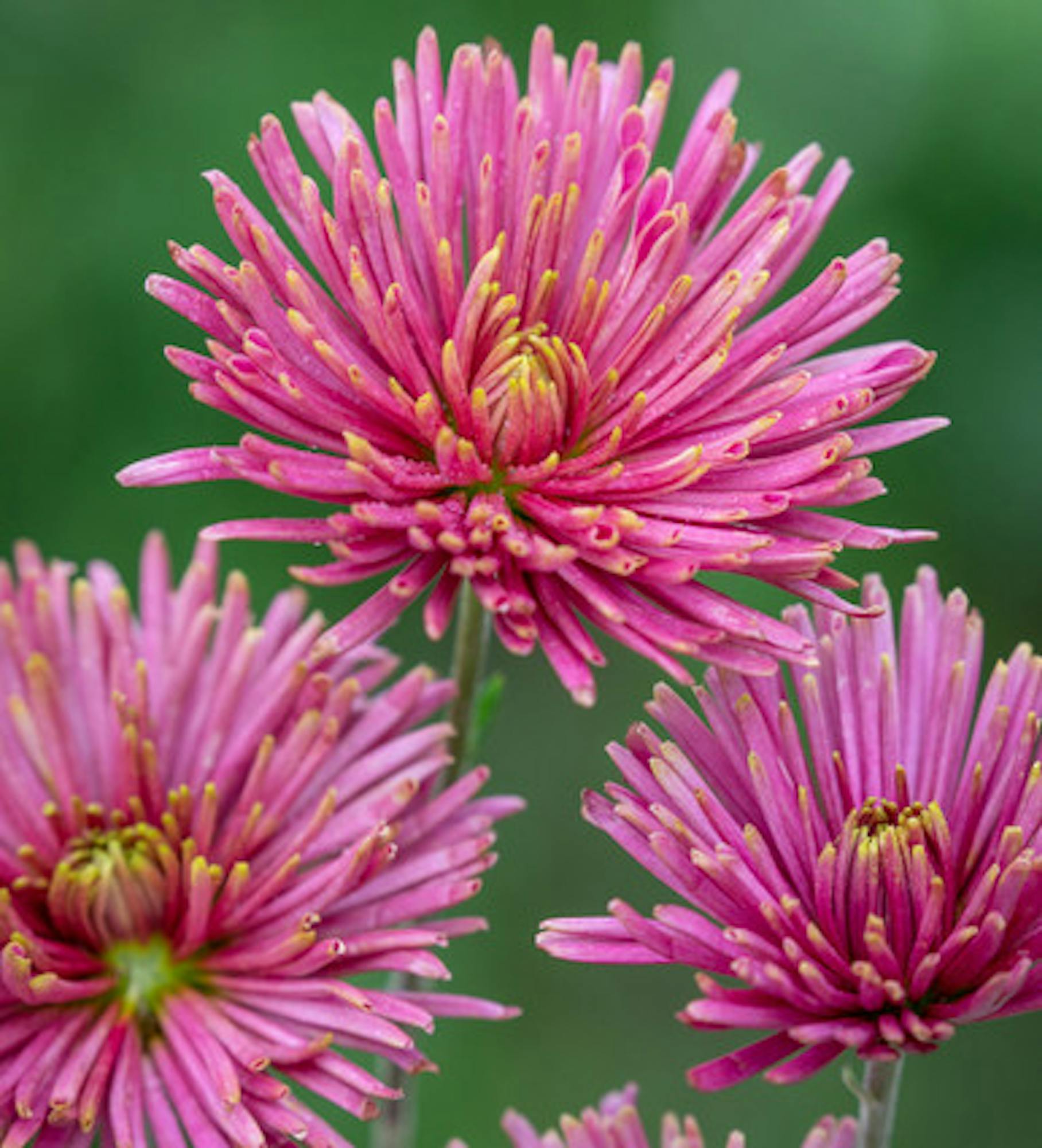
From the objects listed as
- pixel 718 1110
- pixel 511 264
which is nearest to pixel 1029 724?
pixel 511 264

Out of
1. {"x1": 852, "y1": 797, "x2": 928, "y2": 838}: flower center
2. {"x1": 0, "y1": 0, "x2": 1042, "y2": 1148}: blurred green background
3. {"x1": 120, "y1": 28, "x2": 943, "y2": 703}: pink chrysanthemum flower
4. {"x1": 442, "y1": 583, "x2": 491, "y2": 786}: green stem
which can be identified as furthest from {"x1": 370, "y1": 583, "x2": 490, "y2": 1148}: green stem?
{"x1": 0, "y1": 0, "x2": 1042, "y2": 1148}: blurred green background

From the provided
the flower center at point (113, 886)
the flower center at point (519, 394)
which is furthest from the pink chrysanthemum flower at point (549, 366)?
the flower center at point (113, 886)

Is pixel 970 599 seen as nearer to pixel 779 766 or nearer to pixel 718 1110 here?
pixel 718 1110

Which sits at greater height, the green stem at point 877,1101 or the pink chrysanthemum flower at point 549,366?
the pink chrysanthemum flower at point 549,366

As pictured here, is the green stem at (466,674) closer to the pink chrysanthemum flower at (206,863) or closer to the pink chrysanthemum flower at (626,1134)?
the pink chrysanthemum flower at (206,863)

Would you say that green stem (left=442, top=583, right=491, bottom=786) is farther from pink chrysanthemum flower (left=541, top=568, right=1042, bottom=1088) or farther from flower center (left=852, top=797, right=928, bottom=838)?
flower center (left=852, top=797, right=928, bottom=838)
